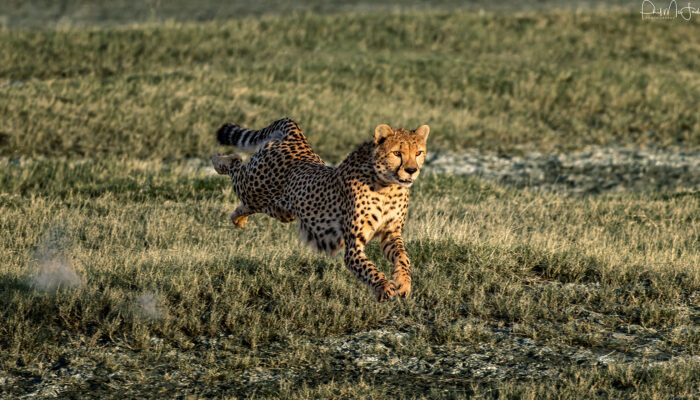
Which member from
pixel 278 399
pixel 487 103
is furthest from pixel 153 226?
pixel 487 103

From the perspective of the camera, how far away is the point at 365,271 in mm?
6699

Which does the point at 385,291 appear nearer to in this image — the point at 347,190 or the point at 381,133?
the point at 347,190

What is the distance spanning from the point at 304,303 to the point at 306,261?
4.27 ft

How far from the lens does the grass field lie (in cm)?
710

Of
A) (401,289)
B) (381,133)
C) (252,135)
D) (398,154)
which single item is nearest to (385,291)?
(401,289)

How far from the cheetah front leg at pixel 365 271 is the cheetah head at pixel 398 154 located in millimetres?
621

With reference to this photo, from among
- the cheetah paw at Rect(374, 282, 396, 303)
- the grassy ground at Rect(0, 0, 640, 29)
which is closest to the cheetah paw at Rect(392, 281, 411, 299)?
the cheetah paw at Rect(374, 282, 396, 303)

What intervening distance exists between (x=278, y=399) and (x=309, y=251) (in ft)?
10.5

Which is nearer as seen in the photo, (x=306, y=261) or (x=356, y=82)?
(x=306, y=261)

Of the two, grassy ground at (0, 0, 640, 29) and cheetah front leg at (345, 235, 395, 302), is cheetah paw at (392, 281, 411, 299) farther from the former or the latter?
grassy ground at (0, 0, 640, 29)

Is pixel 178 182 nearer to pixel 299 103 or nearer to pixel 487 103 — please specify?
pixel 299 103

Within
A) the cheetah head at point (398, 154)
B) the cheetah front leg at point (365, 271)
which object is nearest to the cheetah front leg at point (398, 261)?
the cheetah front leg at point (365, 271)

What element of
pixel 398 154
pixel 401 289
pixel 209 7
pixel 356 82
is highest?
pixel 209 7

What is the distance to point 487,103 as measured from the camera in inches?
965
